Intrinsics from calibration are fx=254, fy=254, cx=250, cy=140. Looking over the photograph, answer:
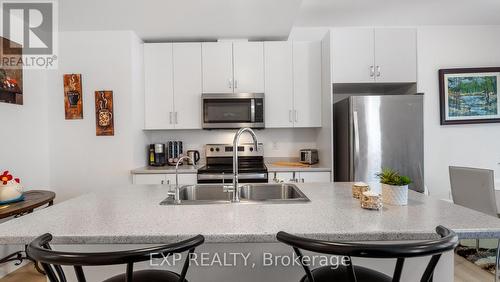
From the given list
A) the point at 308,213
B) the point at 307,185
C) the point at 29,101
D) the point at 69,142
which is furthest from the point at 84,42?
the point at 308,213

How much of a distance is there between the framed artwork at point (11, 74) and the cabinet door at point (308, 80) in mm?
2852

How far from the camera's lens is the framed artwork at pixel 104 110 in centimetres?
274

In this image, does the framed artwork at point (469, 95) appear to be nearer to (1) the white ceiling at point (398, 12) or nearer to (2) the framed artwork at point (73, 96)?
(1) the white ceiling at point (398, 12)

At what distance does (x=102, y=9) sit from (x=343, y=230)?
2.68 meters

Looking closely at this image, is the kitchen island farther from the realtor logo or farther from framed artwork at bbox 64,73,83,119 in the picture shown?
the realtor logo

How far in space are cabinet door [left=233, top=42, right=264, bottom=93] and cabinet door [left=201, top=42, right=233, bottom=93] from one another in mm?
70

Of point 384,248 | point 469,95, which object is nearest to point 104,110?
point 384,248

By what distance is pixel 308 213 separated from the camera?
1081mm

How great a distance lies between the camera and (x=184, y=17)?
250cm

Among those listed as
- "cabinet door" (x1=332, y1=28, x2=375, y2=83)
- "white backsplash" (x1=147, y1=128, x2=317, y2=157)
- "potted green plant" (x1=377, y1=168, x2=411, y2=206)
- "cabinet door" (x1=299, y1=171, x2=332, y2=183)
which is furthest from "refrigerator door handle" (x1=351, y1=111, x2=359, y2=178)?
"potted green plant" (x1=377, y1=168, x2=411, y2=206)

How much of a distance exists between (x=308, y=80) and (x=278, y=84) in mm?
355

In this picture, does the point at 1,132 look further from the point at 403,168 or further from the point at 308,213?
the point at 403,168

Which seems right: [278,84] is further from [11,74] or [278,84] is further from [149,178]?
[11,74]

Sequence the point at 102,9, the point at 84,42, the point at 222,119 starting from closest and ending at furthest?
the point at 102,9
the point at 84,42
the point at 222,119
